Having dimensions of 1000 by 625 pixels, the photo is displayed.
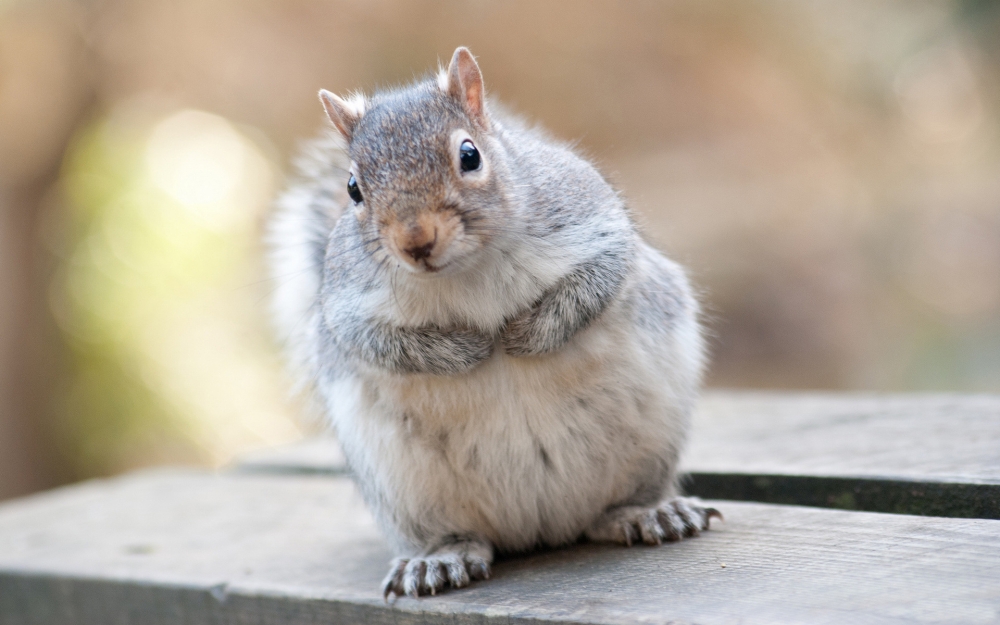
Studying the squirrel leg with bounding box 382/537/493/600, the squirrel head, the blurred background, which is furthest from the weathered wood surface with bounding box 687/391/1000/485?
the blurred background

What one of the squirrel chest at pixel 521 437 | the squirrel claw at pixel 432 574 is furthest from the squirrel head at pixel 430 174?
the squirrel claw at pixel 432 574

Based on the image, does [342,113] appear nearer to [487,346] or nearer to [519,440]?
[487,346]

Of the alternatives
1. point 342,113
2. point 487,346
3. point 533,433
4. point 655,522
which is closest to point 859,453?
point 655,522

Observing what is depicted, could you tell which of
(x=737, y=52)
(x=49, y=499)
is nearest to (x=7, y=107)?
(x=49, y=499)

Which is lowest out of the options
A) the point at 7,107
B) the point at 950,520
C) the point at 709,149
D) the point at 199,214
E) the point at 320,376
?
the point at 950,520

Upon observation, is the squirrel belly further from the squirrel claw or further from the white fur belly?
the squirrel claw

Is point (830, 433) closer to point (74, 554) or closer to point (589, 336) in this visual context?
point (589, 336)

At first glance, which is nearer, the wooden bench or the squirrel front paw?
the wooden bench
